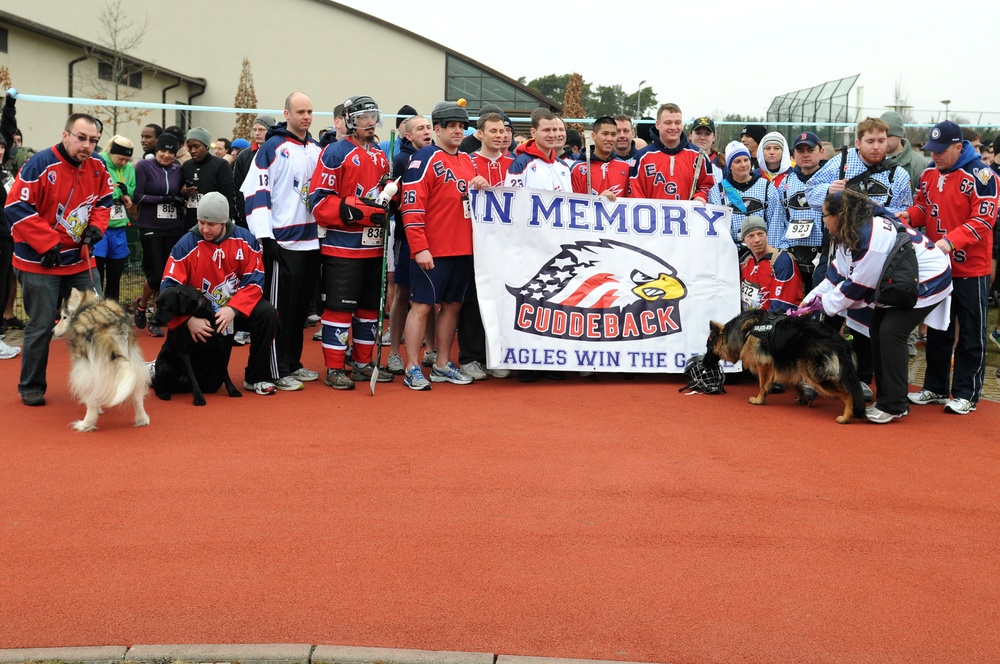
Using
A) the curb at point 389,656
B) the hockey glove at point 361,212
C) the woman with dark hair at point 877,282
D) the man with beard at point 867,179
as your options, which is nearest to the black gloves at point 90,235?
the hockey glove at point 361,212

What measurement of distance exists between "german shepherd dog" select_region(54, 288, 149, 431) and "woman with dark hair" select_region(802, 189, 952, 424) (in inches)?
206

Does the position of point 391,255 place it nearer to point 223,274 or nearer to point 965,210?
point 223,274

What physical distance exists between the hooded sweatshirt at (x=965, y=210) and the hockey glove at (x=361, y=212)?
4.63 meters

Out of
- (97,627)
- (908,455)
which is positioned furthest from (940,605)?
(97,627)

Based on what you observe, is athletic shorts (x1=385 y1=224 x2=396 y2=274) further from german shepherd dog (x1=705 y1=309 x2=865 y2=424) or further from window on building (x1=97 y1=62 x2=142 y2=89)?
window on building (x1=97 y1=62 x2=142 y2=89)

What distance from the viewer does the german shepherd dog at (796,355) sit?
7750 millimetres

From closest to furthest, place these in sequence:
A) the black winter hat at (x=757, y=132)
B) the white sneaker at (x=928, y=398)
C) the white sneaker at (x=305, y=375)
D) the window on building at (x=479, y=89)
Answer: the white sneaker at (x=928, y=398) → the white sneaker at (x=305, y=375) → the black winter hat at (x=757, y=132) → the window on building at (x=479, y=89)

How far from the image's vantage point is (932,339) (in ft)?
27.6

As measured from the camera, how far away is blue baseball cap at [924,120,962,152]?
804 centimetres

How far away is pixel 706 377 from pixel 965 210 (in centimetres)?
252

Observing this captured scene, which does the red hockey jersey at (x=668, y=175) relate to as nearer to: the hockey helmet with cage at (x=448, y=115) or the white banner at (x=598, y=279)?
the white banner at (x=598, y=279)

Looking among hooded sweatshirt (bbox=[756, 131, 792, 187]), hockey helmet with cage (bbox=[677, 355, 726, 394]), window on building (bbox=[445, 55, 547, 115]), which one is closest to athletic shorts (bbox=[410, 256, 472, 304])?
hockey helmet with cage (bbox=[677, 355, 726, 394])

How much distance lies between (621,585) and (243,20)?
36725mm

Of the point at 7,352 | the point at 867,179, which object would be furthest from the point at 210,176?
the point at 867,179
